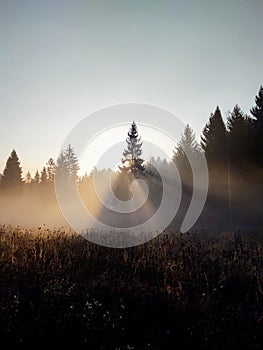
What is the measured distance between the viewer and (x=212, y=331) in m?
3.81

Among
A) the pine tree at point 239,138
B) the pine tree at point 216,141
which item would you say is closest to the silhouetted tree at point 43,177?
the pine tree at point 216,141

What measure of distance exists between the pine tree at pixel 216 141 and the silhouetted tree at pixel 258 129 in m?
3.30

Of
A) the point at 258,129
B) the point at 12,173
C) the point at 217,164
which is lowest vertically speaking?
the point at 217,164

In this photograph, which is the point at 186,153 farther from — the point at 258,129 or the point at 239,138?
the point at 258,129

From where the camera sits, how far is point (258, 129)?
25.5m

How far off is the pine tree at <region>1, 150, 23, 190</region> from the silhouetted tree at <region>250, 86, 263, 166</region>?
35794 mm

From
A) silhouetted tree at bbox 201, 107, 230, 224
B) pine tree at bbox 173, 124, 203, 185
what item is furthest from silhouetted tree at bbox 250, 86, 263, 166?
pine tree at bbox 173, 124, 203, 185

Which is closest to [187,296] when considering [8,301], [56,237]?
[8,301]

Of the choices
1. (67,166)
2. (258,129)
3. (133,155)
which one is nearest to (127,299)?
(258,129)

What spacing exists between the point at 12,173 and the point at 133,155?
2009 centimetres

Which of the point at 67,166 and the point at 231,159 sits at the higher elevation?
the point at 67,166

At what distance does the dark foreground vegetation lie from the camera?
12.1ft

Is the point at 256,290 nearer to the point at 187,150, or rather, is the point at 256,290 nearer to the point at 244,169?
the point at 244,169

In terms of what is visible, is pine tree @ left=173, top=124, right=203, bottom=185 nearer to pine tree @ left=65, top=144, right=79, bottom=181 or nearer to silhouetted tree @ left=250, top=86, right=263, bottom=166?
silhouetted tree @ left=250, top=86, right=263, bottom=166
